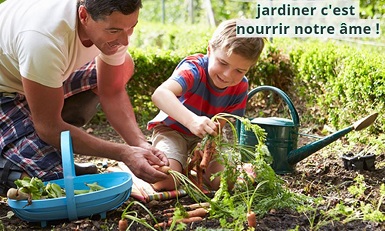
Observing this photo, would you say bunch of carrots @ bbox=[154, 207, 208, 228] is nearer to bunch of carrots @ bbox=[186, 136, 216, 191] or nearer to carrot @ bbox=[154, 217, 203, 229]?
carrot @ bbox=[154, 217, 203, 229]

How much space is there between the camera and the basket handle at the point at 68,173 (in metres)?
2.55

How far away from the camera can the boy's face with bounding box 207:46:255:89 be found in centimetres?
317

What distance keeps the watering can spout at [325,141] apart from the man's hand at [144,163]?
0.92 meters

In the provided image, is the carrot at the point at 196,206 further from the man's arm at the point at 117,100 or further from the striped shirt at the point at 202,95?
the striped shirt at the point at 202,95

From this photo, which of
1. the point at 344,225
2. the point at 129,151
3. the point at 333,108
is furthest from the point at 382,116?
the point at 129,151

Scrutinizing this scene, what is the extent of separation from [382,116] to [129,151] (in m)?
1.84

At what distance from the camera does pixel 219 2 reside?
428 inches

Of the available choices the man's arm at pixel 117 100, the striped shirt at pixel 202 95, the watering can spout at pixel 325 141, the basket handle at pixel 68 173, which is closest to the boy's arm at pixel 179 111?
the striped shirt at pixel 202 95

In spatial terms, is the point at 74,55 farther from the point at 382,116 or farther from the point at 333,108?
the point at 333,108

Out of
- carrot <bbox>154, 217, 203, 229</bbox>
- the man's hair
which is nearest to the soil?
carrot <bbox>154, 217, 203, 229</bbox>

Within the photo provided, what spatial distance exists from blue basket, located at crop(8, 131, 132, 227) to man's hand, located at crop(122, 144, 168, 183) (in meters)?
0.08

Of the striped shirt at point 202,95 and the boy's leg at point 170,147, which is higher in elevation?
the striped shirt at point 202,95

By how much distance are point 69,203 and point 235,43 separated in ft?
4.02

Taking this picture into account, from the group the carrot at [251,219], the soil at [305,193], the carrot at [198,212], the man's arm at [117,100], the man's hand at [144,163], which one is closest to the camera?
the carrot at [251,219]
